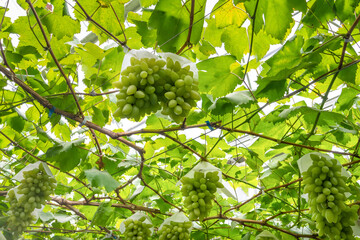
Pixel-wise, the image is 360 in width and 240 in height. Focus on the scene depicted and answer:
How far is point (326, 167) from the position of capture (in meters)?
0.82

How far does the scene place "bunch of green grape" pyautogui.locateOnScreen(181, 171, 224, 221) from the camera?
3.06 ft

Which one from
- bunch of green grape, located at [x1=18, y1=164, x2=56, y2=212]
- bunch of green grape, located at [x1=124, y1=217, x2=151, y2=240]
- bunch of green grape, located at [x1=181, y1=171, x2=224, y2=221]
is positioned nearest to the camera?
bunch of green grape, located at [x1=181, y1=171, x2=224, y2=221]

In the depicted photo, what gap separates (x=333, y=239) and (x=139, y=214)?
0.85 metres

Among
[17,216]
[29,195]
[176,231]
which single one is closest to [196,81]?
[176,231]

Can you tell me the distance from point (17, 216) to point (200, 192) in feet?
2.63

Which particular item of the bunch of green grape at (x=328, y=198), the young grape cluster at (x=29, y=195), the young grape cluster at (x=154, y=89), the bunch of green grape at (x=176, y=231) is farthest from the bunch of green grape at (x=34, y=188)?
the bunch of green grape at (x=328, y=198)

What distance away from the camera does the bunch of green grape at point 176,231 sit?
1.16 metres

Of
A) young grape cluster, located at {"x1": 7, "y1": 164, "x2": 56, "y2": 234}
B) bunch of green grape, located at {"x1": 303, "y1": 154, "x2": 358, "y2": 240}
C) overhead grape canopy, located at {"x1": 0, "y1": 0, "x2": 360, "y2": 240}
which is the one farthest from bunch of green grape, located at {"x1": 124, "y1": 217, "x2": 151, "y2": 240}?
bunch of green grape, located at {"x1": 303, "y1": 154, "x2": 358, "y2": 240}

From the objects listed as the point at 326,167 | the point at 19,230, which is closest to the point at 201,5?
the point at 326,167

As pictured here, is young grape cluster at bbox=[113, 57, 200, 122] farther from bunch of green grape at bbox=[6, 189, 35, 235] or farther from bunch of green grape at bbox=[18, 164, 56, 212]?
bunch of green grape at bbox=[6, 189, 35, 235]

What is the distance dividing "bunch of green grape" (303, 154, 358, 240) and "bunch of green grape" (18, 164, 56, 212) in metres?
0.97

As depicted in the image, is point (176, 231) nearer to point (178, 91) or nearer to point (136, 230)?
point (136, 230)

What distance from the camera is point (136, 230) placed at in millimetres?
1272

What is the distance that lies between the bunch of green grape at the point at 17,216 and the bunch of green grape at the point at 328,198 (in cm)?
108
